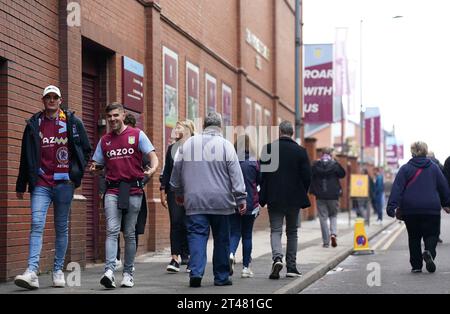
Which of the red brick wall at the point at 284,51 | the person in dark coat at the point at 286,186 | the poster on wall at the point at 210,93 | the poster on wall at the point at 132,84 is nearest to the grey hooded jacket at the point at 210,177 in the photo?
the person in dark coat at the point at 286,186

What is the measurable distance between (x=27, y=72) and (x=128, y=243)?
111 inches

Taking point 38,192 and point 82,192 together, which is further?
point 82,192

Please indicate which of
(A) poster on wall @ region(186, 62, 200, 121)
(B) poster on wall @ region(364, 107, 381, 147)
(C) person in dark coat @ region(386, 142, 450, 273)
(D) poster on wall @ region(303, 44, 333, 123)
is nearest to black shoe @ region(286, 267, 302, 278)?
(C) person in dark coat @ region(386, 142, 450, 273)

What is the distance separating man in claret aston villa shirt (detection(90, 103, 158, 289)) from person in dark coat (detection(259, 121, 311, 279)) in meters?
2.24

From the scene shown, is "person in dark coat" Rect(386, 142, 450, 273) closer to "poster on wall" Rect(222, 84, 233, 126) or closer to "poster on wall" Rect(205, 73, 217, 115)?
"poster on wall" Rect(205, 73, 217, 115)

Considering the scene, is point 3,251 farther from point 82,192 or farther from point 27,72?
point 82,192

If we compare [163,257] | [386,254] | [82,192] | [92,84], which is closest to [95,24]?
[92,84]

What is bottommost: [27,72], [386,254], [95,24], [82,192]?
[386,254]

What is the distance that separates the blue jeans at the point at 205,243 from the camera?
35.5ft

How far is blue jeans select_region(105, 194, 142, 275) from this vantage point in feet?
34.2

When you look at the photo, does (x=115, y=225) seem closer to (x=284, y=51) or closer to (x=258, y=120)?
(x=258, y=120)

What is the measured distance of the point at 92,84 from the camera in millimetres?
15438

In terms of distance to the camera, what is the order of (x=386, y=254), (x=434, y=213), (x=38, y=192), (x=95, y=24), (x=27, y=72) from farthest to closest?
(x=386, y=254) → (x=95, y=24) → (x=434, y=213) → (x=27, y=72) → (x=38, y=192)

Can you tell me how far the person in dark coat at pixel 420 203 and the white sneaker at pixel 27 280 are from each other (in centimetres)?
506
